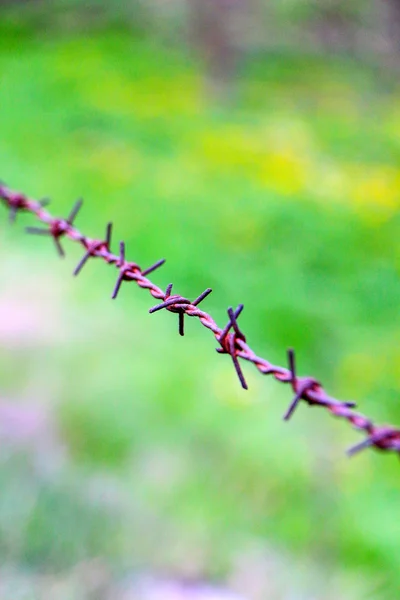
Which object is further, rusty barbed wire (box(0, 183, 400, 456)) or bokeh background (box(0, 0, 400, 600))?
bokeh background (box(0, 0, 400, 600))

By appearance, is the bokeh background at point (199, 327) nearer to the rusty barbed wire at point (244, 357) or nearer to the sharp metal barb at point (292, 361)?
the rusty barbed wire at point (244, 357)

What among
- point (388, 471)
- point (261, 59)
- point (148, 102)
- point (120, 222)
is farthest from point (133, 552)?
point (261, 59)

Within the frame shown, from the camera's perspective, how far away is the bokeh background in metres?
3.43

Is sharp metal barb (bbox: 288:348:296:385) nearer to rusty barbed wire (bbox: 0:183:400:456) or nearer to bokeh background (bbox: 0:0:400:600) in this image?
rusty barbed wire (bbox: 0:183:400:456)

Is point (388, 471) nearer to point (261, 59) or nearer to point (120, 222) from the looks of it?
point (120, 222)

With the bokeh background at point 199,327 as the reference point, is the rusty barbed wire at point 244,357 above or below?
below

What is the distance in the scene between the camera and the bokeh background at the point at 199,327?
3.43m

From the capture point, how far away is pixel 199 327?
554 cm

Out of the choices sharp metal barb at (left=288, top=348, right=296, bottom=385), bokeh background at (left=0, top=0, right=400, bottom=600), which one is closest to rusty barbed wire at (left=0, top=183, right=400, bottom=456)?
sharp metal barb at (left=288, top=348, right=296, bottom=385)

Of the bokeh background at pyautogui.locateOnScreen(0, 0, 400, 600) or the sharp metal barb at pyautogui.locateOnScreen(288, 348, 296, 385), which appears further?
the bokeh background at pyautogui.locateOnScreen(0, 0, 400, 600)

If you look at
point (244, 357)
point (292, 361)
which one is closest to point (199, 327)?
point (244, 357)

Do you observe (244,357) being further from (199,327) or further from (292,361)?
(199,327)

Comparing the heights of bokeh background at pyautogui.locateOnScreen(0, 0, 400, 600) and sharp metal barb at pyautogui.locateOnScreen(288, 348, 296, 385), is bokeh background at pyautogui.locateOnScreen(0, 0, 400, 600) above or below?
above

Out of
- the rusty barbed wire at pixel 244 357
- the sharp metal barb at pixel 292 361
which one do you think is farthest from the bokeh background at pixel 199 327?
the sharp metal barb at pixel 292 361
